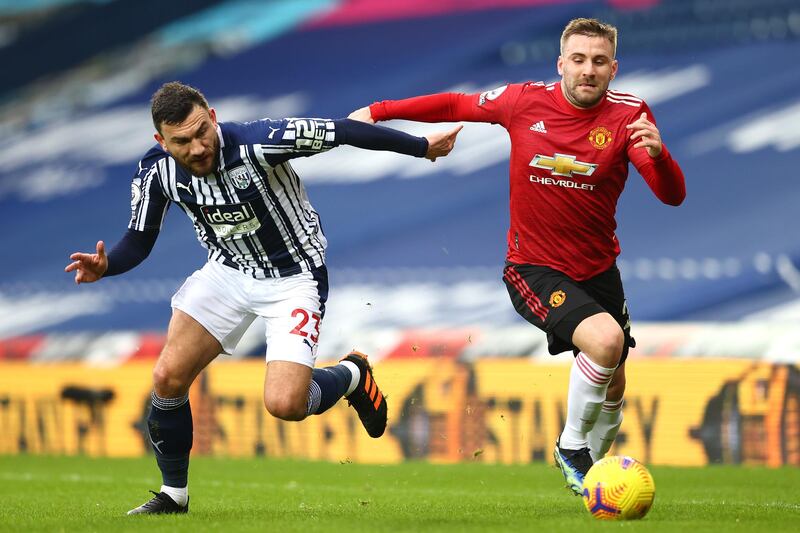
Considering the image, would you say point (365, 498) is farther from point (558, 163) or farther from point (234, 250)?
point (558, 163)

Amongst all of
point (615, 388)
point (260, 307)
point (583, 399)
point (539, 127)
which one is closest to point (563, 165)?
point (539, 127)

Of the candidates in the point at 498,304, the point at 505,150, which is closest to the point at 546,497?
the point at 498,304

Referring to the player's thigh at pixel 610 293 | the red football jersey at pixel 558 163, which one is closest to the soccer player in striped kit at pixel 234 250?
the red football jersey at pixel 558 163

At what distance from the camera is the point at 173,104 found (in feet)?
19.6

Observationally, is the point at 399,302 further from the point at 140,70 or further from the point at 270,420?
the point at 140,70

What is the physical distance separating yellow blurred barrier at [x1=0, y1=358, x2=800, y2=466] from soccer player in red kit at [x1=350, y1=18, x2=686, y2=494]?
3.38m

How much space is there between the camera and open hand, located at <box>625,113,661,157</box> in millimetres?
5879

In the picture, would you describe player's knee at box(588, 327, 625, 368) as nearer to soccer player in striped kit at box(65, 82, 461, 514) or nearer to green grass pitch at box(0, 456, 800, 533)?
green grass pitch at box(0, 456, 800, 533)

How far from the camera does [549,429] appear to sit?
1060 centimetres

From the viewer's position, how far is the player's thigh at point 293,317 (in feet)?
20.7

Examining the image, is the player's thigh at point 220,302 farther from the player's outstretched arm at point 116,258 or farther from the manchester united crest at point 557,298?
the manchester united crest at point 557,298

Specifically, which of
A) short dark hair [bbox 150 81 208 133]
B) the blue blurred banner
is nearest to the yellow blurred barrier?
the blue blurred banner

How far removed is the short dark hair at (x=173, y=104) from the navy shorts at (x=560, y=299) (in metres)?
1.96

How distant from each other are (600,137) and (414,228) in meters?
8.26
